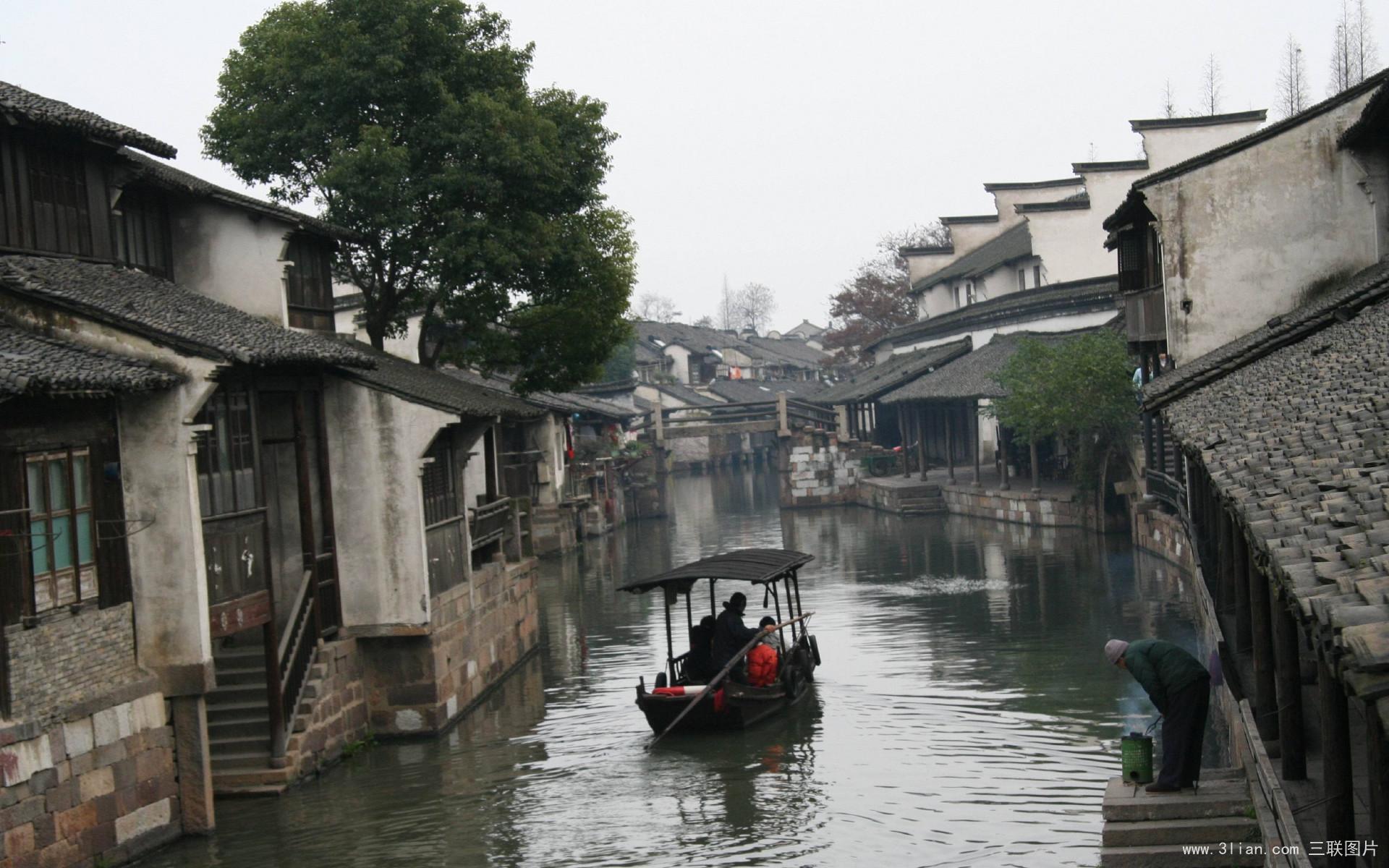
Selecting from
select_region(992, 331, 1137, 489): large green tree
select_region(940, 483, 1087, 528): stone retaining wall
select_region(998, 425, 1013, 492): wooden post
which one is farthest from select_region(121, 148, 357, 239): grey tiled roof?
select_region(998, 425, 1013, 492): wooden post

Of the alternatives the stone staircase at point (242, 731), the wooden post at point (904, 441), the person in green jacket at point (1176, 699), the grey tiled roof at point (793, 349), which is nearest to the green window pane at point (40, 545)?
the stone staircase at point (242, 731)

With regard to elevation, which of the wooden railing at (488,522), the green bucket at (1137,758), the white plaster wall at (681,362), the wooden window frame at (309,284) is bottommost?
the green bucket at (1137,758)

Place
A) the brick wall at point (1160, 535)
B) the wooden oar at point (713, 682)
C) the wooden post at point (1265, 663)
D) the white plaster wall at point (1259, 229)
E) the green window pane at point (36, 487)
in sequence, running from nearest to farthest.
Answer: the wooden post at point (1265, 663)
the green window pane at point (36, 487)
the wooden oar at point (713, 682)
the white plaster wall at point (1259, 229)
the brick wall at point (1160, 535)

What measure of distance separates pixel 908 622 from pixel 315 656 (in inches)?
517

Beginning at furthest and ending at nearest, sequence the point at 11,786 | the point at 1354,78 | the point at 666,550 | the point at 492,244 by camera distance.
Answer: the point at 1354,78 < the point at 666,550 < the point at 492,244 < the point at 11,786

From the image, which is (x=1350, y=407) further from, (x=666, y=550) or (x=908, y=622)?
(x=666, y=550)

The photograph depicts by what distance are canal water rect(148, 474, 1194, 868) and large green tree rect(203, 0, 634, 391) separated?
22.0 ft

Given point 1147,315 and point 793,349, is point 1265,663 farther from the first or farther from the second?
point 793,349

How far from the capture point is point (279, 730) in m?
15.7

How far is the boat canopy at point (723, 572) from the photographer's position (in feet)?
62.8

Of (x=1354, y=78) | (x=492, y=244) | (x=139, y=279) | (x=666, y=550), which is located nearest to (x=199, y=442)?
(x=139, y=279)

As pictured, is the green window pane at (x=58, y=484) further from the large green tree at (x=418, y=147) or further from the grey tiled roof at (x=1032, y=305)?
the grey tiled roof at (x=1032, y=305)

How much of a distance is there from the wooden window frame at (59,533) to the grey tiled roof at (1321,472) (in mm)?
8867

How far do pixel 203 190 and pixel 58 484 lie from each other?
6175 mm
